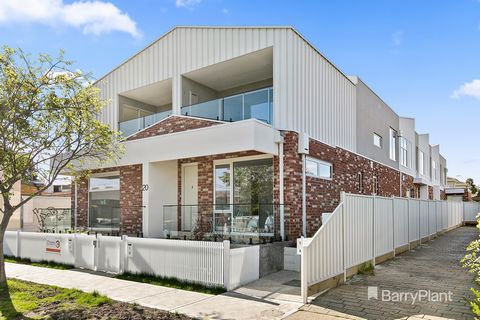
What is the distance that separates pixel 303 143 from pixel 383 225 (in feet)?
10.9

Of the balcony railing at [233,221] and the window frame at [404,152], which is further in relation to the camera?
the window frame at [404,152]

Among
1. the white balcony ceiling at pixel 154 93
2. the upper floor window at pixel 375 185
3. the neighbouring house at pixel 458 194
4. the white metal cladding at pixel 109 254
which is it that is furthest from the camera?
the neighbouring house at pixel 458 194

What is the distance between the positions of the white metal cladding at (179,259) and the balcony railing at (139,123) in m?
6.14

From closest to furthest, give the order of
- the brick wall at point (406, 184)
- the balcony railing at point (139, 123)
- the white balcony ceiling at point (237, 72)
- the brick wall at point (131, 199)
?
the white balcony ceiling at point (237, 72) < the brick wall at point (131, 199) < the balcony railing at point (139, 123) < the brick wall at point (406, 184)

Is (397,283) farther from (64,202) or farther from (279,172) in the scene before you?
(64,202)

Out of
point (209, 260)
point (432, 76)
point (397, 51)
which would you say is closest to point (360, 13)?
point (397, 51)

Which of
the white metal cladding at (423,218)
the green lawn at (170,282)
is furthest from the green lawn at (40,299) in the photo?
the white metal cladding at (423,218)

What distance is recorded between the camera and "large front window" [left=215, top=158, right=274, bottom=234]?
10.9m

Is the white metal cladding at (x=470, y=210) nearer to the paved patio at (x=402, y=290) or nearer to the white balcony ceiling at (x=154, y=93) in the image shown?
the paved patio at (x=402, y=290)

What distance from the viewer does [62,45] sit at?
29.5ft

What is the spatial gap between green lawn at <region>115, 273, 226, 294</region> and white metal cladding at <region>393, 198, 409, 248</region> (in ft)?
22.1

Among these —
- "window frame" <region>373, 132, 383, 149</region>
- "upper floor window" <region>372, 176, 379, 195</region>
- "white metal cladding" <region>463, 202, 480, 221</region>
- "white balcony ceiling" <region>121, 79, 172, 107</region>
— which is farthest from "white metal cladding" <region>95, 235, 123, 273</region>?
"white metal cladding" <region>463, 202, 480, 221</region>

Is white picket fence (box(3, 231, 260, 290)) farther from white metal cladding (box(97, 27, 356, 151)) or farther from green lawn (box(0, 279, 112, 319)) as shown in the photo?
white metal cladding (box(97, 27, 356, 151))

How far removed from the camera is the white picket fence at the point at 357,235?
7262 mm
